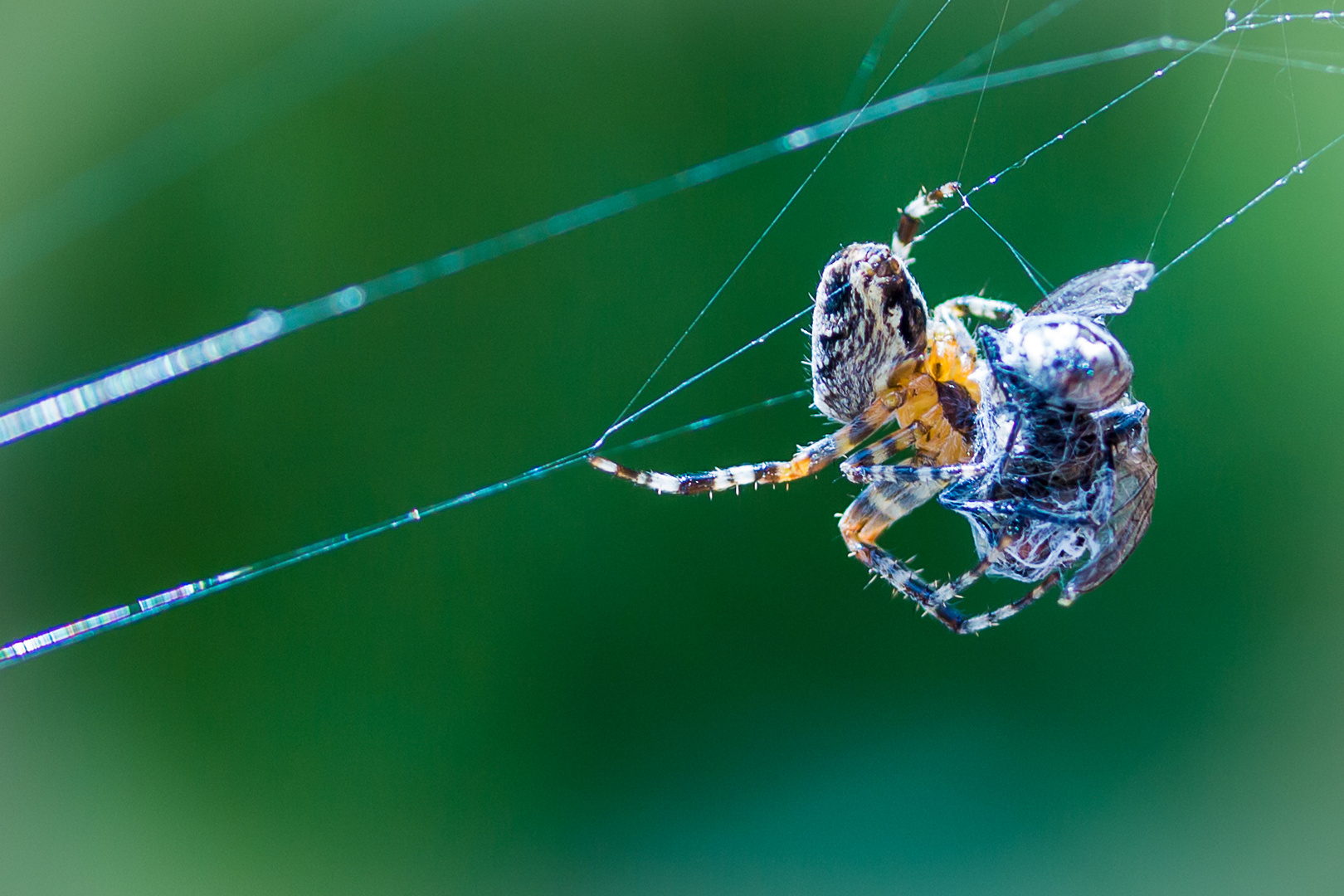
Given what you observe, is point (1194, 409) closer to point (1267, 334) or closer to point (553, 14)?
point (1267, 334)

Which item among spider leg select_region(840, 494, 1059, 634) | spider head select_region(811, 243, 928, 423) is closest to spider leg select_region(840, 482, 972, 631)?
spider leg select_region(840, 494, 1059, 634)

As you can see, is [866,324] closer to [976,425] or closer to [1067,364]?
[976,425]

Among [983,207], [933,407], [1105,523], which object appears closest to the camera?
[1105,523]

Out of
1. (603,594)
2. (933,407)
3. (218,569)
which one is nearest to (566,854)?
(603,594)

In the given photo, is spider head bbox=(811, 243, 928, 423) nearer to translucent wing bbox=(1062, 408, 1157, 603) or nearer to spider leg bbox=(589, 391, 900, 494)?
spider leg bbox=(589, 391, 900, 494)

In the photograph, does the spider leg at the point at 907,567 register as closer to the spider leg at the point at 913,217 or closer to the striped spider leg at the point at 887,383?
the striped spider leg at the point at 887,383

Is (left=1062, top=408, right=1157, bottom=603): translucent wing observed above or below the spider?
below
